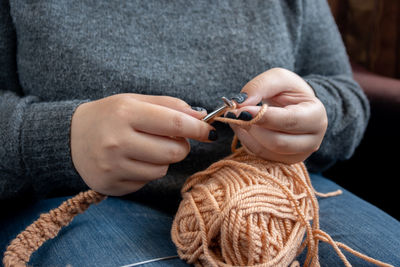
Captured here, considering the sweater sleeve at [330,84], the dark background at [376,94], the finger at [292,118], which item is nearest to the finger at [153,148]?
the finger at [292,118]

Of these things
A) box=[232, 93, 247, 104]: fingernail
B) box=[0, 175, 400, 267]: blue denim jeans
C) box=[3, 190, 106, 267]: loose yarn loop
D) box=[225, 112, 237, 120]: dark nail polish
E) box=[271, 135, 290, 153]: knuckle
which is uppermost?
box=[232, 93, 247, 104]: fingernail

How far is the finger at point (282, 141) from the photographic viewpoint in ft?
1.65

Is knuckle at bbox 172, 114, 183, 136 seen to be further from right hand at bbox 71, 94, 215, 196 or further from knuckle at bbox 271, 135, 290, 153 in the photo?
knuckle at bbox 271, 135, 290, 153

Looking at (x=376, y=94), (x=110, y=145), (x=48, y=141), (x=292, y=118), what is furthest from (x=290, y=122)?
(x=376, y=94)

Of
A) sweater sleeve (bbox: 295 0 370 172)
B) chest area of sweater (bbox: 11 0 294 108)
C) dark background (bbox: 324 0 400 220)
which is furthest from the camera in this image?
dark background (bbox: 324 0 400 220)

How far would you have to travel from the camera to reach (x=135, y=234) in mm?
534

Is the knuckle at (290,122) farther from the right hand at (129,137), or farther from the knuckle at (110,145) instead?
the knuckle at (110,145)

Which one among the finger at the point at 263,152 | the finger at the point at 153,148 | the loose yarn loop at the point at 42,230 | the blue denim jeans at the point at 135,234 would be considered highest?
the finger at the point at 153,148

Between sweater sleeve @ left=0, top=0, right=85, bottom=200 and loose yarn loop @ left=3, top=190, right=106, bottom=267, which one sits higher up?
sweater sleeve @ left=0, top=0, right=85, bottom=200

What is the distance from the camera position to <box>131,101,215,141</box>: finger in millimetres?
451

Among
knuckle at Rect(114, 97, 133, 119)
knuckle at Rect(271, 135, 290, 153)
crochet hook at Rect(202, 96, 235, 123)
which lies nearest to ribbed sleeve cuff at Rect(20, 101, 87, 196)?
knuckle at Rect(114, 97, 133, 119)

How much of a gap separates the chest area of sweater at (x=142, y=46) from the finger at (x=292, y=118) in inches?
7.7

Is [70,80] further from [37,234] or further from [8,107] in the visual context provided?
[37,234]

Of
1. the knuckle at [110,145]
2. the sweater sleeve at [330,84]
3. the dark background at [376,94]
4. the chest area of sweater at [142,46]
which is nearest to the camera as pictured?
the knuckle at [110,145]
